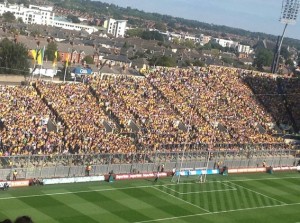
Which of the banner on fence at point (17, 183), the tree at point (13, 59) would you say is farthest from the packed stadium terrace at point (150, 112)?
the tree at point (13, 59)

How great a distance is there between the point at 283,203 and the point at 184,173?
333 inches

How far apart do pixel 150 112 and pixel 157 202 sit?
19852 mm

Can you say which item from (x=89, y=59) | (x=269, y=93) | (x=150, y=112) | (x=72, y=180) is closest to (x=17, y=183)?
(x=72, y=180)

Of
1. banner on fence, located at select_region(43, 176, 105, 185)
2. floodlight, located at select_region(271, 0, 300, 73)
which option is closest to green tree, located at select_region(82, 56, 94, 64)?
floodlight, located at select_region(271, 0, 300, 73)

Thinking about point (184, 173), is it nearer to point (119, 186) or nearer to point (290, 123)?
point (119, 186)

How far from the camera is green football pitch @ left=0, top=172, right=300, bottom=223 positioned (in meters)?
35.0

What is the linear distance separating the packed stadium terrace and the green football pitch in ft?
16.1

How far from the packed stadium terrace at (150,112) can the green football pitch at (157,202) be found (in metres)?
4.91

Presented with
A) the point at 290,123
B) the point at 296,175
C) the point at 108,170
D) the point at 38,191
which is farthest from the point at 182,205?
the point at 290,123

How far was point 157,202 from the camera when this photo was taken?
40312 millimetres

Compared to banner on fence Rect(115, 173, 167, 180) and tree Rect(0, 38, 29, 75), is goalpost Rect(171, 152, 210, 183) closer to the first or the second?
banner on fence Rect(115, 173, 167, 180)

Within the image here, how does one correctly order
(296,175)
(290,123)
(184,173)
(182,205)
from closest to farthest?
(182,205), (184,173), (296,175), (290,123)

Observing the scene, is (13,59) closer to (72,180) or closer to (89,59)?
(72,180)

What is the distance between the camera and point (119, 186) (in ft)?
141
